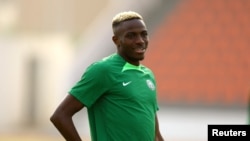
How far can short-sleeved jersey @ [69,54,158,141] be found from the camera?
6.52 meters

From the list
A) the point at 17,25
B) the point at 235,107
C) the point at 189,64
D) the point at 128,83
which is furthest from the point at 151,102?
Result: the point at 17,25

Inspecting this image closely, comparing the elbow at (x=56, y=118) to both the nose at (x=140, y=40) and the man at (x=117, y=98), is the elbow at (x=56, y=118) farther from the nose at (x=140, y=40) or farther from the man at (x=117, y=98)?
the nose at (x=140, y=40)

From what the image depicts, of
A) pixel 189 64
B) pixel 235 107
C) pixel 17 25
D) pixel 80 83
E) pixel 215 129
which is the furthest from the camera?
pixel 17 25

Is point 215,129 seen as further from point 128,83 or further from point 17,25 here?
point 17,25

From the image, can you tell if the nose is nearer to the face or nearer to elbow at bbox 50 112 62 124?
the face

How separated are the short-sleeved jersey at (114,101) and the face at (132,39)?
0.08m

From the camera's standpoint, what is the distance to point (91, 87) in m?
6.52

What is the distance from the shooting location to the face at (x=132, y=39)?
6633 millimetres

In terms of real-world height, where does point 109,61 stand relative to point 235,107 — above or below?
above

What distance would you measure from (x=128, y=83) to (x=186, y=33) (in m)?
15.6

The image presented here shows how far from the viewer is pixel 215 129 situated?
27.5 feet

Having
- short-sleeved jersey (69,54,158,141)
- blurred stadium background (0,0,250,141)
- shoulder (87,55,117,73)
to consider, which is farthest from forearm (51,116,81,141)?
blurred stadium background (0,0,250,141)

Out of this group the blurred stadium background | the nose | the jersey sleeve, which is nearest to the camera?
the jersey sleeve

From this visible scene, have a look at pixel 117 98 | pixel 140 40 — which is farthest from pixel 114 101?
pixel 140 40
